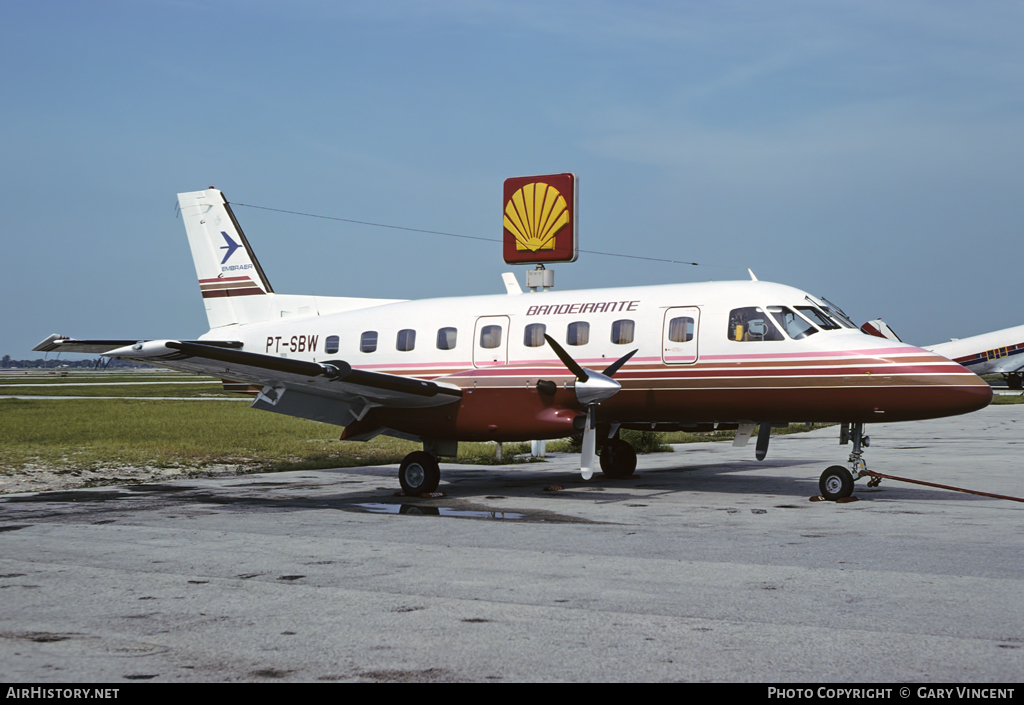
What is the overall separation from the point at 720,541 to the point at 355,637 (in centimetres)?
558

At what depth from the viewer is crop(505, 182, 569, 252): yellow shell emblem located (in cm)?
2586

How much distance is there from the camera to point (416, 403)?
Result: 16.3 metres

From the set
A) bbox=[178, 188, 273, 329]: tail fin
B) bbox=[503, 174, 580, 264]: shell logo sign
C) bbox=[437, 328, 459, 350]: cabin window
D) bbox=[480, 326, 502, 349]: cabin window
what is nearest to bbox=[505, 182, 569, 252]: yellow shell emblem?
bbox=[503, 174, 580, 264]: shell logo sign

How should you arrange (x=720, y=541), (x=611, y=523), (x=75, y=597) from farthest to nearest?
(x=611, y=523)
(x=720, y=541)
(x=75, y=597)

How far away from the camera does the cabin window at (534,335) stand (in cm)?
1691

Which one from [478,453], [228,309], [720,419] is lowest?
[478,453]

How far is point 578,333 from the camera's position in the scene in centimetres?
1667

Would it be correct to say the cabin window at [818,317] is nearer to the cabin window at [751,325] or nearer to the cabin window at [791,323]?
the cabin window at [791,323]

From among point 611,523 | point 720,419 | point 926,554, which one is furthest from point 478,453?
point 926,554

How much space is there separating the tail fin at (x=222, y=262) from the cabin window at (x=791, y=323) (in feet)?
37.0

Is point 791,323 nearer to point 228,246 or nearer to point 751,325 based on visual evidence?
point 751,325

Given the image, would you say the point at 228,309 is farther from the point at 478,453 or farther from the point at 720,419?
the point at 720,419

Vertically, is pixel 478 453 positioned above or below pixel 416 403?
below

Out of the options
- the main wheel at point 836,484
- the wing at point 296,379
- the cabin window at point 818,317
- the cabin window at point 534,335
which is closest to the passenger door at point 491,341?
the cabin window at point 534,335
